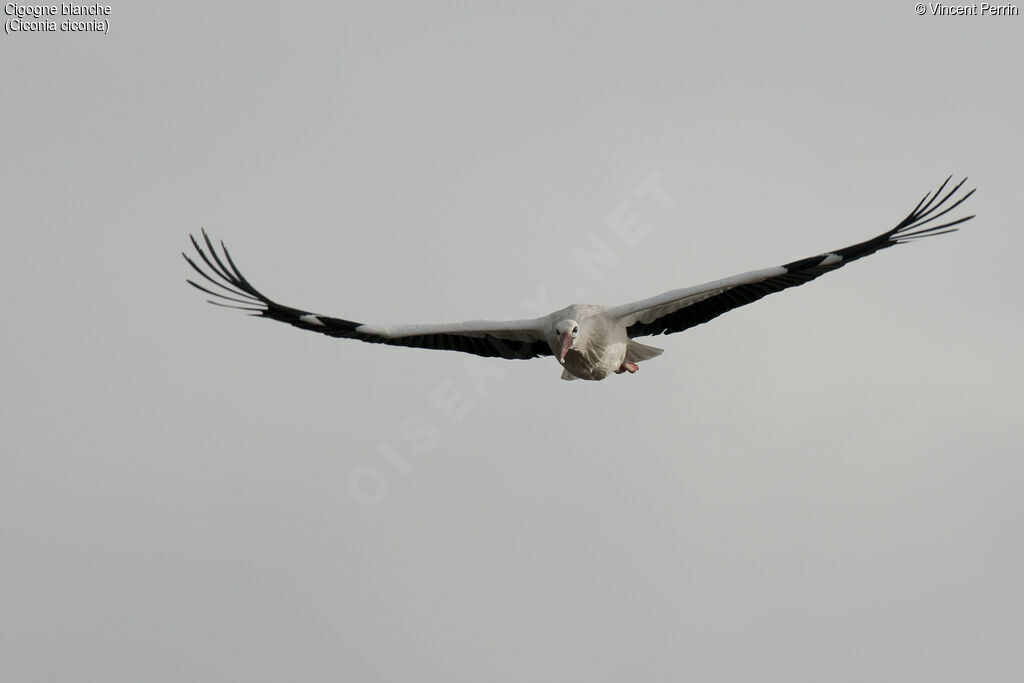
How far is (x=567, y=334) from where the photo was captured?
1800 cm

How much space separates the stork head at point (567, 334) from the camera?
18000 millimetres

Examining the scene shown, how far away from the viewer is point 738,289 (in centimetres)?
1845

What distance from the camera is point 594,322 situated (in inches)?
724

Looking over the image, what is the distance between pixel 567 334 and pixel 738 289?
1.88m

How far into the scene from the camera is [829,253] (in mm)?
17766

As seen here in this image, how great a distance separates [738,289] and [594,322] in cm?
152

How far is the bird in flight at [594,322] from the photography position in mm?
Result: 17688

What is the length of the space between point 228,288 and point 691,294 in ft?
15.2

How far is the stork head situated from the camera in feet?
59.1

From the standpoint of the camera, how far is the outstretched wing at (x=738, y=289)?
1736cm

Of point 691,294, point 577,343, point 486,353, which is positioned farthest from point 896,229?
point 486,353

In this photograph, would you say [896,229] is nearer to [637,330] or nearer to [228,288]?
[637,330]

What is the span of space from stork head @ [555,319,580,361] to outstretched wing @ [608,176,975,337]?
0.51 metres

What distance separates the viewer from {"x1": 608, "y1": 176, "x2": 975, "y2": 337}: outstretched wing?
17359mm
